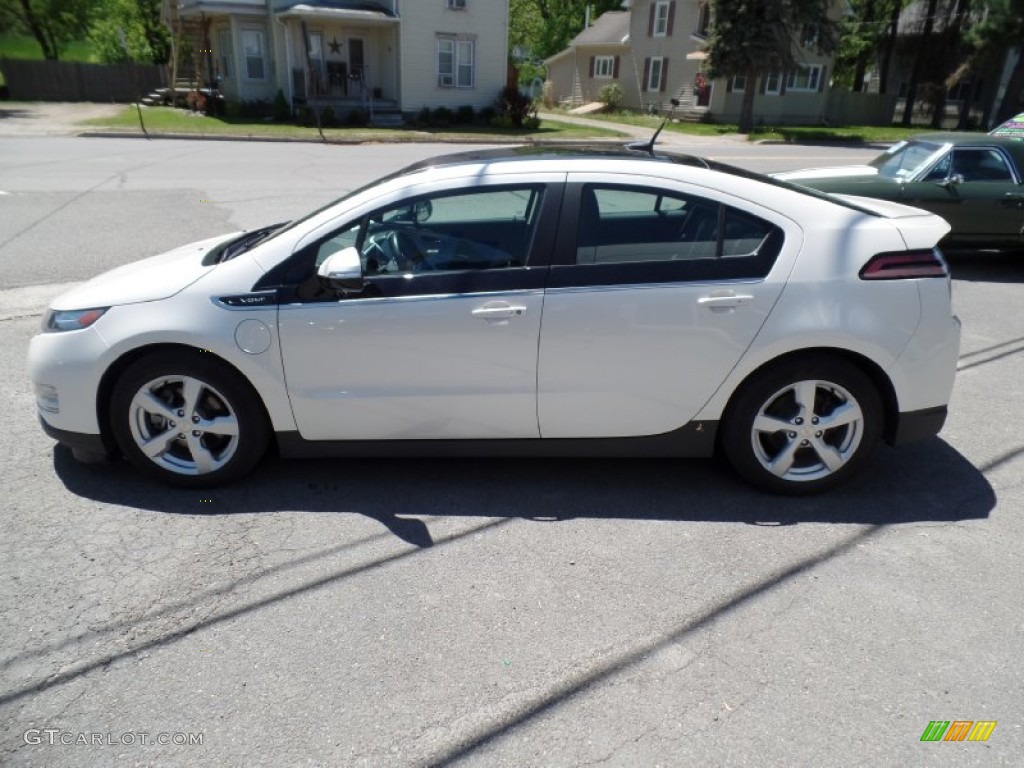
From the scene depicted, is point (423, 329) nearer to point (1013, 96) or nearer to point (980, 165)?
point (980, 165)

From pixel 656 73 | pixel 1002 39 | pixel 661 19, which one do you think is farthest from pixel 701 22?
pixel 1002 39

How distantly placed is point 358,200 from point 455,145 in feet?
71.8

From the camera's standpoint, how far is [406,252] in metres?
3.86

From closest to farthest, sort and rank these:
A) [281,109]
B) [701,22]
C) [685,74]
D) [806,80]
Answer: [281,109]
[701,22]
[685,74]
[806,80]

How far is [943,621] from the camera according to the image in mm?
3062

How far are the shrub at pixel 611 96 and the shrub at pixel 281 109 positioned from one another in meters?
20.2

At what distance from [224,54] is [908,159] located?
30.0 metres

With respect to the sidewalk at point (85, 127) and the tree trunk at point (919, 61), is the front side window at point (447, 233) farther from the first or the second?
the tree trunk at point (919, 61)

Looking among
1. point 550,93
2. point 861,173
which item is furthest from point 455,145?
point 550,93

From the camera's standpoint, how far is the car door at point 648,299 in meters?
3.66

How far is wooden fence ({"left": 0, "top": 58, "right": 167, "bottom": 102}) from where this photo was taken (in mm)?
34938

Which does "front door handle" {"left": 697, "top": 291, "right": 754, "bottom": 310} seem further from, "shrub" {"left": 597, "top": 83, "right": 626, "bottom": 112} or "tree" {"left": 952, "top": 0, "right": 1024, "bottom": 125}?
"shrub" {"left": 597, "top": 83, "right": 626, "bottom": 112}

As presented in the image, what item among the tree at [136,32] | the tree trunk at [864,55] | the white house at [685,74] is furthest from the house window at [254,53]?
the tree trunk at [864,55]

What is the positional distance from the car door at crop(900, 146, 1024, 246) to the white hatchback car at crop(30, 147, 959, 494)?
19.6 feet
